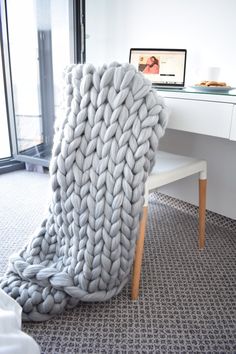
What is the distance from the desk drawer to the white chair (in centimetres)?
14

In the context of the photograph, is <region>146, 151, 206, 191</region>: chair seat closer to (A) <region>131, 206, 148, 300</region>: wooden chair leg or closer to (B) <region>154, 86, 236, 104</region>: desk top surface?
(A) <region>131, 206, 148, 300</region>: wooden chair leg

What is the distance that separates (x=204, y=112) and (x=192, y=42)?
1.84 ft

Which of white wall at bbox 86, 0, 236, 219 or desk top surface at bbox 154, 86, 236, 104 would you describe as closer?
desk top surface at bbox 154, 86, 236, 104

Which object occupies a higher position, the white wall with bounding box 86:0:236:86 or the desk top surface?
the white wall with bounding box 86:0:236:86

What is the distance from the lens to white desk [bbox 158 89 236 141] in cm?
88

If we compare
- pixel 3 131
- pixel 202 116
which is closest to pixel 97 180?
pixel 202 116

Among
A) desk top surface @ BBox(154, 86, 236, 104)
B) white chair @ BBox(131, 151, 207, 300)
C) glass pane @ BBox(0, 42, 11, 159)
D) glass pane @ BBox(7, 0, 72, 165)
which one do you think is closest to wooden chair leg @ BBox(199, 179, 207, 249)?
white chair @ BBox(131, 151, 207, 300)

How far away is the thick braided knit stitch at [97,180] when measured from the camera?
2.57ft

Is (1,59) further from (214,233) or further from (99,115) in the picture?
(214,233)

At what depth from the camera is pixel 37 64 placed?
6.88 ft

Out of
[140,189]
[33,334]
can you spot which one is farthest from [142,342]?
[140,189]

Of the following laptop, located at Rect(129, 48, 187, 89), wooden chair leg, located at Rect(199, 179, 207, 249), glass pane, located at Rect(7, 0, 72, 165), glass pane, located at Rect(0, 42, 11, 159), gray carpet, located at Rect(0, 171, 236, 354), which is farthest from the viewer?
glass pane, located at Rect(0, 42, 11, 159)

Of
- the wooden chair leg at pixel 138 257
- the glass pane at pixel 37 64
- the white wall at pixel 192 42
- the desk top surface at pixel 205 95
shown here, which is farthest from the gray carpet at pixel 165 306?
the glass pane at pixel 37 64

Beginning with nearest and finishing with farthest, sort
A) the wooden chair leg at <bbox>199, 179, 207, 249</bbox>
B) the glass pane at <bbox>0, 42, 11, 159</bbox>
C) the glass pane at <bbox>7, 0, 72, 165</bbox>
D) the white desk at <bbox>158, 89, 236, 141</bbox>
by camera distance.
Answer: the white desk at <bbox>158, 89, 236, 141</bbox>
the wooden chair leg at <bbox>199, 179, 207, 249</bbox>
the glass pane at <bbox>7, 0, 72, 165</bbox>
the glass pane at <bbox>0, 42, 11, 159</bbox>
